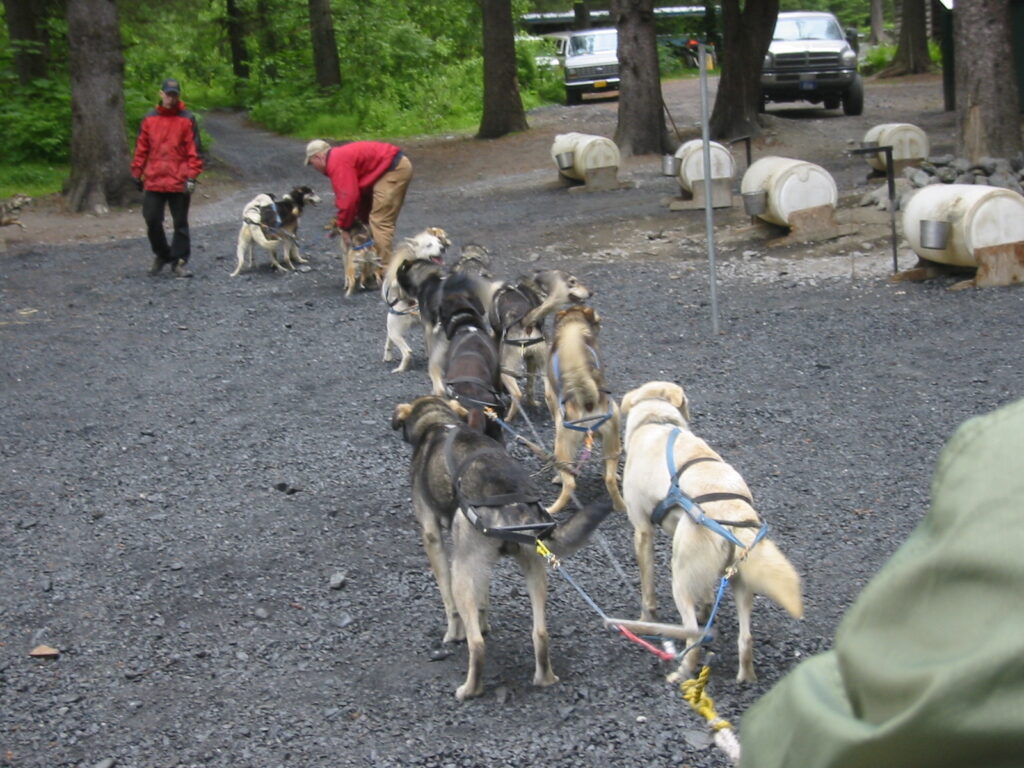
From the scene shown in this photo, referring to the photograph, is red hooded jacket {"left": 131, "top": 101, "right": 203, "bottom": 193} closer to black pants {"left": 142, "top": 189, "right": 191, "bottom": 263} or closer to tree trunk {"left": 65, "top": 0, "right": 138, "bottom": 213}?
black pants {"left": 142, "top": 189, "right": 191, "bottom": 263}

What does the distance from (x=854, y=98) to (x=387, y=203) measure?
16279 millimetres

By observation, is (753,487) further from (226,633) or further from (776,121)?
(776,121)

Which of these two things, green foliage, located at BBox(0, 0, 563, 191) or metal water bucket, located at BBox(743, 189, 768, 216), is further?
green foliage, located at BBox(0, 0, 563, 191)

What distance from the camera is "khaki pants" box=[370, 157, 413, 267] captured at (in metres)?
12.3

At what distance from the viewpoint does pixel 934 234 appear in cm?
1014

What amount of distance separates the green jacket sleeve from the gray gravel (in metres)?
3.05

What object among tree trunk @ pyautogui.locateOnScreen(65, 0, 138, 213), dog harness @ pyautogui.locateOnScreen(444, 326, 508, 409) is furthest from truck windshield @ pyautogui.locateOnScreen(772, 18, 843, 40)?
dog harness @ pyautogui.locateOnScreen(444, 326, 508, 409)

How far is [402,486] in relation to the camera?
6840 millimetres

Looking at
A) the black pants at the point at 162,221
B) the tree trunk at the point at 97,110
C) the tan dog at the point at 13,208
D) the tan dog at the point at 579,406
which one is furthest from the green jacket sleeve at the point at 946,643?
the tan dog at the point at 13,208

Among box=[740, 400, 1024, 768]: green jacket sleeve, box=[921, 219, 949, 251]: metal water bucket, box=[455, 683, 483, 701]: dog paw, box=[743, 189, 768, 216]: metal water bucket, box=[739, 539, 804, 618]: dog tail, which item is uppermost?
box=[740, 400, 1024, 768]: green jacket sleeve

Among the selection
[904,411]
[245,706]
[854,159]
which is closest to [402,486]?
[245,706]

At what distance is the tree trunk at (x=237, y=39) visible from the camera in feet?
127

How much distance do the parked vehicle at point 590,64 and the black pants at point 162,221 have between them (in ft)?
68.1

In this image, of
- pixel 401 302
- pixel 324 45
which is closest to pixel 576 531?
pixel 401 302
